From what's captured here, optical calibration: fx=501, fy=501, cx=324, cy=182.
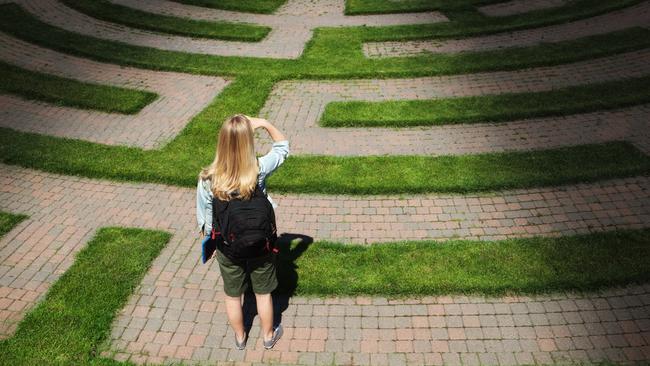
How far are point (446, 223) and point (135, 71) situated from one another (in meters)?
9.81

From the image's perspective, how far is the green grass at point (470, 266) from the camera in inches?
262

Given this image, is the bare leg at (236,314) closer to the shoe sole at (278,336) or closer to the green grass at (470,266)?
the shoe sole at (278,336)

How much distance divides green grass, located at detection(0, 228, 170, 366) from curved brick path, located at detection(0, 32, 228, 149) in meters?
3.24

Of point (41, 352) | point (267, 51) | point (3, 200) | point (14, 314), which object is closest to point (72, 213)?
point (3, 200)

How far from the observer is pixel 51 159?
380 inches

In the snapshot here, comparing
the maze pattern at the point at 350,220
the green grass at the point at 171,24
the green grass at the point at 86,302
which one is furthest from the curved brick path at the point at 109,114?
the green grass at the point at 86,302

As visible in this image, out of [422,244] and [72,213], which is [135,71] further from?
[422,244]

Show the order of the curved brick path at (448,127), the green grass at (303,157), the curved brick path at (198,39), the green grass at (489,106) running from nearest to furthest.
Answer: the green grass at (303,157) → the curved brick path at (448,127) → the green grass at (489,106) → the curved brick path at (198,39)

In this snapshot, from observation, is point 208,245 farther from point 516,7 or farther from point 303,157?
point 516,7

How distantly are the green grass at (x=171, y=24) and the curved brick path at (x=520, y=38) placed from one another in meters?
3.94

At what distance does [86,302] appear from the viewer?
6559 mm

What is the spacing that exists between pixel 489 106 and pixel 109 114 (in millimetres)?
8673

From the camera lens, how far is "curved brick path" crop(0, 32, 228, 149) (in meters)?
10.7

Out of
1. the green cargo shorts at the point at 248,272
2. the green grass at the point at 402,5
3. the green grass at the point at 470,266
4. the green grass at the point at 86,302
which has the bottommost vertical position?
the green grass at the point at 470,266
